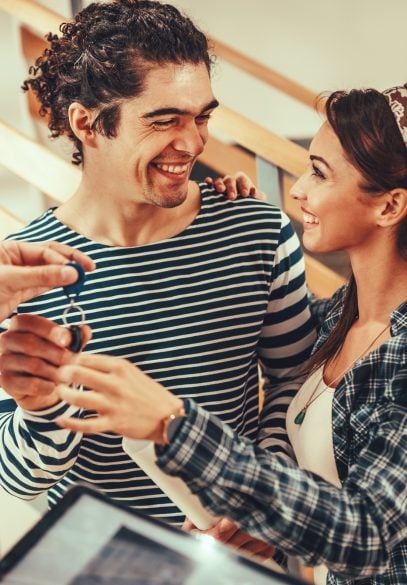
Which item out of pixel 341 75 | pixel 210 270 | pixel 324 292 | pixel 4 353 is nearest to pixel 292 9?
pixel 341 75

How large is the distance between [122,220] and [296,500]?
722mm

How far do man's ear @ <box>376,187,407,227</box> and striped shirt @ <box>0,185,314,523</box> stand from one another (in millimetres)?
233

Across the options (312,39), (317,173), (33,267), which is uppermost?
(312,39)

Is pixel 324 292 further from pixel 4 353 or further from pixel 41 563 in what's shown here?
pixel 41 563

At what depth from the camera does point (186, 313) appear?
5.03ft

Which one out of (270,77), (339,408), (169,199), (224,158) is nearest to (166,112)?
(169,199)

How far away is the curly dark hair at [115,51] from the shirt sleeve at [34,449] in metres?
0.59

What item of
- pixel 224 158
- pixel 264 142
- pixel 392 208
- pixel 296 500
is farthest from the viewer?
pixel 224 158

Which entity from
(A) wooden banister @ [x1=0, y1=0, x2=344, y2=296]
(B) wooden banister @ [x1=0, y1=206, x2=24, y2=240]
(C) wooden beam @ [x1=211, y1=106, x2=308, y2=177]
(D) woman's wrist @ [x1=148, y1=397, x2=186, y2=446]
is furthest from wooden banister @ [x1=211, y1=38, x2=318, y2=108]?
(D) woman's wrist @ [x1=148, y1=397, x2=186, y2=446]

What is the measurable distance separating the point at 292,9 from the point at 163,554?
3808 millimetres

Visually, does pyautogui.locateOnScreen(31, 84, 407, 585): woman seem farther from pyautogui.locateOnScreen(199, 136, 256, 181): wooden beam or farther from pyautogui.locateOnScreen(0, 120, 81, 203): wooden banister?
pyautogui.locateOnScreen(199, 136, 256, 181): wooden beam

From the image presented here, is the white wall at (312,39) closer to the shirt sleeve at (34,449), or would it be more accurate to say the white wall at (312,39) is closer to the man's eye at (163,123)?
the man's eye at (163,123)

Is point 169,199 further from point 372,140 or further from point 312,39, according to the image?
point 312,39

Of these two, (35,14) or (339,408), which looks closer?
(339,408)
